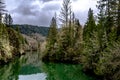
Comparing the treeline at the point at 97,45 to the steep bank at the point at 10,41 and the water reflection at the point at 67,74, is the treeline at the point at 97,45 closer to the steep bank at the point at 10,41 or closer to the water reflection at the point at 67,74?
Answer: the water reflection at the point at 67,74

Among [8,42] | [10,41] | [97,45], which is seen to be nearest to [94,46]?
[97,45]

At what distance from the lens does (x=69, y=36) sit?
230ft

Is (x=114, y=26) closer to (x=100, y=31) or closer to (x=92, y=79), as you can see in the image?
(x=100, y=31)

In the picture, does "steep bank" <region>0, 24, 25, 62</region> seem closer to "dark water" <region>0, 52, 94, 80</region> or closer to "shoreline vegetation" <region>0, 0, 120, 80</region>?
"shoreline vegetation" <region>0, 0, 120, 80</region>

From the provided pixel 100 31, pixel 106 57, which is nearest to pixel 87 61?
pixel 100 31

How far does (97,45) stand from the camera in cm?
4341

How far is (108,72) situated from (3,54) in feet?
125

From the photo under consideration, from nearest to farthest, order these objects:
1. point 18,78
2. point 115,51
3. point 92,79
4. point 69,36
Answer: point 115,51
point 92,79
point 18,78
point 69,36

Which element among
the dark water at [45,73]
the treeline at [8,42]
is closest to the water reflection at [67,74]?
the dark water at [45,73]

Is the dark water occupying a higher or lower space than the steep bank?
lower

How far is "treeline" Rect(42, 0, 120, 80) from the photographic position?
35.6m

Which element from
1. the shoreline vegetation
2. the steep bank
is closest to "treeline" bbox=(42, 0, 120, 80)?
the shoreline vegetation

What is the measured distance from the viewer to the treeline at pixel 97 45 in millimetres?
35594

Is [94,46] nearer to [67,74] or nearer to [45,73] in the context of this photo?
[67,74]
